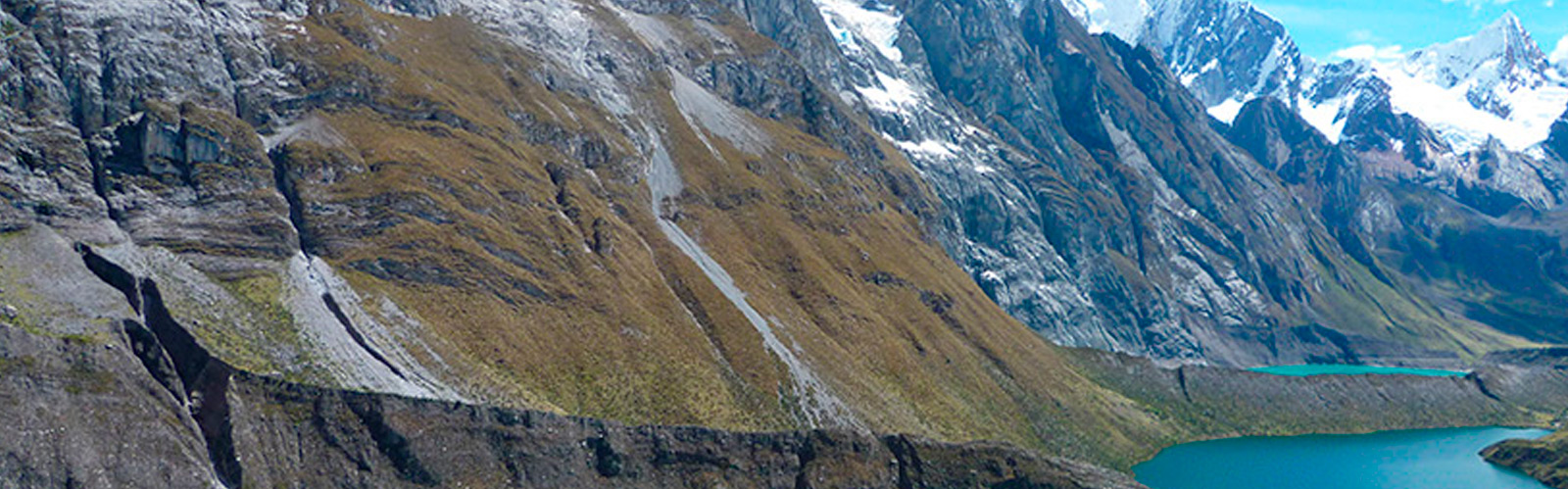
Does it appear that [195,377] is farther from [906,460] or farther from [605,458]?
[906,460]

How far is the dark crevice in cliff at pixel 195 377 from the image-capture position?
318 ft

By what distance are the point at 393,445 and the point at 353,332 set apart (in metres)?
40.1

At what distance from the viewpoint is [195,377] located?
337 feet

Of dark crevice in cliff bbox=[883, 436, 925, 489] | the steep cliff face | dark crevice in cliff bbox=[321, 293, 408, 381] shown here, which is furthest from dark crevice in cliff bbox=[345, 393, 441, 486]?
dark crevice in cliff bbox=[883, 436, 925, 489]

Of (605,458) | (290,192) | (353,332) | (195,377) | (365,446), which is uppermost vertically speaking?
(195,377)

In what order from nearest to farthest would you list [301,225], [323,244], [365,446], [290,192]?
[365,446]
[323,244]
[301,225]
[290,192]

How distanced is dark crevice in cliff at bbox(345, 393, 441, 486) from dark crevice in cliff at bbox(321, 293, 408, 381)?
29.9 metres

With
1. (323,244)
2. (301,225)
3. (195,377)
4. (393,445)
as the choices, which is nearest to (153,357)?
(195,377)

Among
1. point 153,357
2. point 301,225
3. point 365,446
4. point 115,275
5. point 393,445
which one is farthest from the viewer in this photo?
point 301,225

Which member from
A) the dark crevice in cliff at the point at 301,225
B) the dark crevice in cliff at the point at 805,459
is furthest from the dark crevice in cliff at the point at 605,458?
the dark crevice in cliff at the point at 301,225

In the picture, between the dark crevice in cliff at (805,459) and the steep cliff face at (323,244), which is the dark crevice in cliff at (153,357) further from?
the dark crevice in cliff at (805,459)

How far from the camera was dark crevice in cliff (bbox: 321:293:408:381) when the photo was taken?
139625 mm

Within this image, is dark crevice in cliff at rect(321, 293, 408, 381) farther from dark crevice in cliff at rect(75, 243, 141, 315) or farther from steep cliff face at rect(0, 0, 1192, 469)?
dark crevice in cliff at rect(75, 243, 141, 315)

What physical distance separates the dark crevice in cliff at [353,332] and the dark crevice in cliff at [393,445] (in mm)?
29853
